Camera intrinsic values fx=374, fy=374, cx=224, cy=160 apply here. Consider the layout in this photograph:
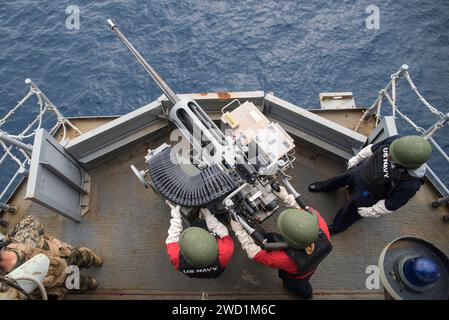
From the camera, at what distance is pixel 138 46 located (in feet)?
42.9

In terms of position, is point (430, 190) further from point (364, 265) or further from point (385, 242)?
point (364, 265)

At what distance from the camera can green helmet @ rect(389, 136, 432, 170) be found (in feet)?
16.0

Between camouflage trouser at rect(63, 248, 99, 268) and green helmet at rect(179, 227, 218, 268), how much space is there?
216 centimetres

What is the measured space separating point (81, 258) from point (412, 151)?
17.0 ft

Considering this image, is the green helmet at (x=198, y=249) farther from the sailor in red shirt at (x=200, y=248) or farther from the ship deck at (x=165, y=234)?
the ship deck at (x=165, y=234)

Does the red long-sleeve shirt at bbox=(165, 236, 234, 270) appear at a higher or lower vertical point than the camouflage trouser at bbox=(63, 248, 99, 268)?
higher

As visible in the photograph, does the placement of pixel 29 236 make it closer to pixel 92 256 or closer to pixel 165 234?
pixel 92 256

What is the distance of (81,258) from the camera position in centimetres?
602

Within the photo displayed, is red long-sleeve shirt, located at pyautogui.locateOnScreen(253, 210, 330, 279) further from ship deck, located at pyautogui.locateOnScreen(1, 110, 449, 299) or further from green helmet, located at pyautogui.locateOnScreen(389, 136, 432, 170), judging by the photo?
→ green helmet, located at pyautogui.locateOnScreen(389, 136, 432, 170)

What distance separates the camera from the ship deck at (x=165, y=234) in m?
6.18

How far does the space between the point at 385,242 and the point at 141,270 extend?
4.24 meters

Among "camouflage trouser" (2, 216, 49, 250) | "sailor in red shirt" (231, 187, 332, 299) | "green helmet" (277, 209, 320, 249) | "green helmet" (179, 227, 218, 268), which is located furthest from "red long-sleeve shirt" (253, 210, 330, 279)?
"camouflage trouser" (2, 216, 49, 250)

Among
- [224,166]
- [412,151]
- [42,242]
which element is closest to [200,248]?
[224,166]

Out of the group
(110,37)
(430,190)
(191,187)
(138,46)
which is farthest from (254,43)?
(191,187)
